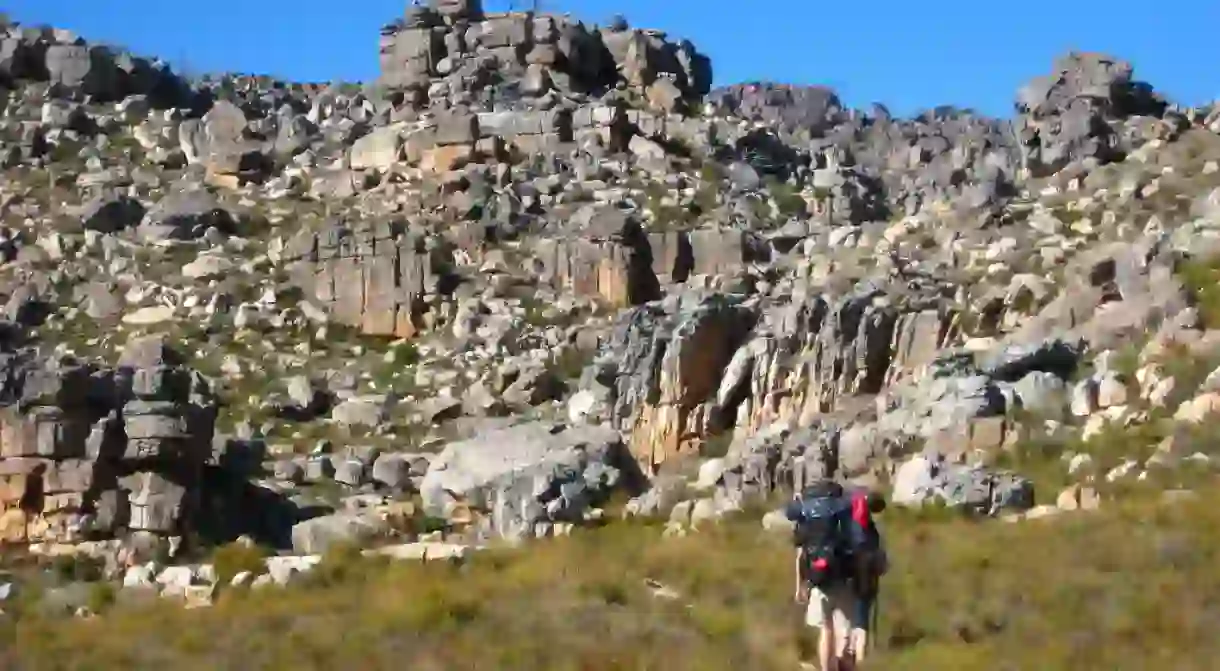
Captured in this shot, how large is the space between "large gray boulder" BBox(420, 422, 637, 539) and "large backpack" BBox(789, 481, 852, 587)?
11412mm

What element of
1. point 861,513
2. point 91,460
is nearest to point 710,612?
point 861,513

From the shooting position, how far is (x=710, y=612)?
14500mm

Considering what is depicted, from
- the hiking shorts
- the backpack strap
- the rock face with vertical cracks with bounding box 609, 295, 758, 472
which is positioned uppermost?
the rock face with vertical cracks with bounding box 609, 295, 758, 472

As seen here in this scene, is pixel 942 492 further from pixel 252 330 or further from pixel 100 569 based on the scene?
pixel 252 330

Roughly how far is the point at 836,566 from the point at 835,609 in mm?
389

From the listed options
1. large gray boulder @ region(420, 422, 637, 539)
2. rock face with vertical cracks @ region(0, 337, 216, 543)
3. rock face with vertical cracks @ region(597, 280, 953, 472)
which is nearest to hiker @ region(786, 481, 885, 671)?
large gray boulder @ region(420, 422, 637, 539)

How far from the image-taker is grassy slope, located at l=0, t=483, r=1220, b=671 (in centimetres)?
1288

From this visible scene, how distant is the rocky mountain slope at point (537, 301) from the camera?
23.2 m

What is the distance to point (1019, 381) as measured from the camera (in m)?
23.1

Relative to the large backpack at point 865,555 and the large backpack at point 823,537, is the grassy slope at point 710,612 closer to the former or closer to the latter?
the large backpack at point 865,555

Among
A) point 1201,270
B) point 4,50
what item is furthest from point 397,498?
point 4,50

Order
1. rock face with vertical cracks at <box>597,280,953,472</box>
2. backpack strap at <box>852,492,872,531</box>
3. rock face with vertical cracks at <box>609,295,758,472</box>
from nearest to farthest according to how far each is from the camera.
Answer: backpack strap at <box>852,492,872,531</box>, rock face with vertical cracks at <box>597,280,953,472</box>, rock face with vertical cracks at <box>609,295,758,472</box>

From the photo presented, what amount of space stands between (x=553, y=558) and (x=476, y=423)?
13.6 metres

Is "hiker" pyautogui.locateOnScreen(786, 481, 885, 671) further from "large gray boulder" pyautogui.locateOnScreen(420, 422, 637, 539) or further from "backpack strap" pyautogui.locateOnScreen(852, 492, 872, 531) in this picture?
"large gray boulder" pyautogui.locateOnScreen(420, 422, 637, 539)
